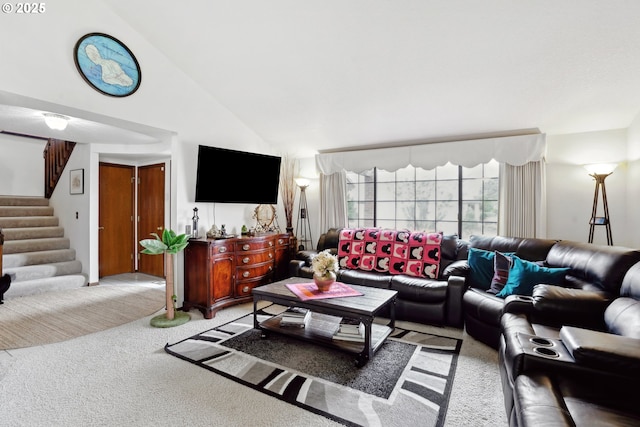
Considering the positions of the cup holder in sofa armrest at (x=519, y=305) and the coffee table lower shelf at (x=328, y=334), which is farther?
the coffee table lower shelf at (x=328, y=334)

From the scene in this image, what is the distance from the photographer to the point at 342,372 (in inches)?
92.8

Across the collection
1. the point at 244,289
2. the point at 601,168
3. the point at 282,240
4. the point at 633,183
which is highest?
the point at 601,168

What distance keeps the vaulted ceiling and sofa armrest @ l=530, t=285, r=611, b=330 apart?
1962 millimetres

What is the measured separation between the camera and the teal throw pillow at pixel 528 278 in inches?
107

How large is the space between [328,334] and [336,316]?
0.16 meters

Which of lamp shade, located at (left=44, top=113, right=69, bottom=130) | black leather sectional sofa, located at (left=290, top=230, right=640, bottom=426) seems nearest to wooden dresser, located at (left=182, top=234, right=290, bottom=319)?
black leather sectional sofa, located at (left=290, top=230, right=640, bottom=426)

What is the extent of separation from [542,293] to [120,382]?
10.1ft

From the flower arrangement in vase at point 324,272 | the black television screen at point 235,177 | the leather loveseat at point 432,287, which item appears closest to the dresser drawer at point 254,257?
the leather loveseat at point 432,287

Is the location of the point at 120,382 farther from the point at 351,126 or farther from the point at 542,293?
the point at 351,126

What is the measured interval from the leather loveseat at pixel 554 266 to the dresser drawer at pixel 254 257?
2.41 meters

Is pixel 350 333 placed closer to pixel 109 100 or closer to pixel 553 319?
pixel 553 319

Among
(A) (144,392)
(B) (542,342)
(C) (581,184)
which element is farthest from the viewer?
(C) (581,184)

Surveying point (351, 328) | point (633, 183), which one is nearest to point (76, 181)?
point (351, 328)

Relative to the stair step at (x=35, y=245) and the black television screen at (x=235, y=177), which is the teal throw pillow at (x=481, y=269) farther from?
the stair step at (x=35, y=245)
